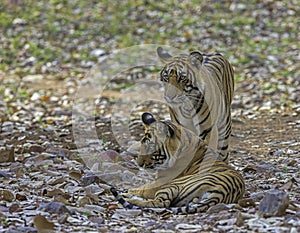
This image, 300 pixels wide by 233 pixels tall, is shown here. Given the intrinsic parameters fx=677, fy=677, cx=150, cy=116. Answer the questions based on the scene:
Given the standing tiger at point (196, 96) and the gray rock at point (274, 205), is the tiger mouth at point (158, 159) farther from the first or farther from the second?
the gray rock at point (274, 205)

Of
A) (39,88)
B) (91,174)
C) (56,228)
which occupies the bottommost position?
(39,88)

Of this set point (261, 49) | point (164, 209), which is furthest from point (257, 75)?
point (164, 209)

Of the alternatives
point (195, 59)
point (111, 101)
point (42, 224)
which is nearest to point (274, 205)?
point (42, 224)

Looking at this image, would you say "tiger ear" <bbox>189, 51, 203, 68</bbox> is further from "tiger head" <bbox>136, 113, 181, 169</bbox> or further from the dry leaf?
the dry leaf

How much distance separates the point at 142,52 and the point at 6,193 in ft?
25.3

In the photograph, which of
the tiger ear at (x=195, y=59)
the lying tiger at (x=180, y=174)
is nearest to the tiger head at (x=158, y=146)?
the lying tiger at (x=180, y=174)

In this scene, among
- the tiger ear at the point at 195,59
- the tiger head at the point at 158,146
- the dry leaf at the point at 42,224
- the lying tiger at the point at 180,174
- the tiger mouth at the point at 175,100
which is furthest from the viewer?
the tiger ear at the point at 195,59

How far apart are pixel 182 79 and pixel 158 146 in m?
1.02

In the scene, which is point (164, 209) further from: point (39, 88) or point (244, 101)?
point (39, 88)

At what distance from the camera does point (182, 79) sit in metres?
6.30

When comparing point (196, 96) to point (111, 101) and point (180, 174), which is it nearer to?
point (180, 174)

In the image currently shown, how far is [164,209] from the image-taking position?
16.8 ft

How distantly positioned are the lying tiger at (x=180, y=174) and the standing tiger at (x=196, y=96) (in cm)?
62

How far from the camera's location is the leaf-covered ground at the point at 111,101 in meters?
4.85
